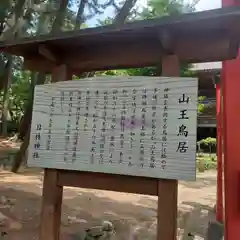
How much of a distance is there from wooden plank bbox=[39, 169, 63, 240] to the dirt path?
1.97 metres

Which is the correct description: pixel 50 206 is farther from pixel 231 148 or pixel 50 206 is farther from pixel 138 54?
pixel 231 148

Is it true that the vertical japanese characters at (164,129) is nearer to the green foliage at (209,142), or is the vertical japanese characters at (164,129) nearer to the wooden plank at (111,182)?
the wooden plank at (111,182)

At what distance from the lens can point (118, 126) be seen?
8.77 ft

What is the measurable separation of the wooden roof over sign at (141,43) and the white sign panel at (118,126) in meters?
0.28

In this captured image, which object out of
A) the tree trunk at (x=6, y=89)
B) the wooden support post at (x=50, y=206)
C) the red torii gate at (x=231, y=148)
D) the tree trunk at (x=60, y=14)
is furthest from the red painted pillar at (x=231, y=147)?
the tree trunk at (x=6, y=89)

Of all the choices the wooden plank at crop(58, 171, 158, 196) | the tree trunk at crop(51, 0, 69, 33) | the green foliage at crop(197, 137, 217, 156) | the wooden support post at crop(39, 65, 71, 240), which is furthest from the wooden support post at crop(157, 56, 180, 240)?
the green foliage at crop(197, 137, 217, 156)

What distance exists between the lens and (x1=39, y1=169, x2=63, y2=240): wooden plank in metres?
2.92

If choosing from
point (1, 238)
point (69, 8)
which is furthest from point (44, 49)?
point (69, 8)

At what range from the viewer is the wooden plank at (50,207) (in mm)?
2918

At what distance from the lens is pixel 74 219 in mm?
5895

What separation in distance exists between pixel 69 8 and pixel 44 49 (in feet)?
28.7

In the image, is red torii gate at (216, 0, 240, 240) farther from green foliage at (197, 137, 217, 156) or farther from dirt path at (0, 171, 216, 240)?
green foliage at (197, 137, 217, 156)

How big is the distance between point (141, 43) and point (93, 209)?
4788 millimetres

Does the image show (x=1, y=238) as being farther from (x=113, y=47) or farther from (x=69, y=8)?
(x=69, y=8)
